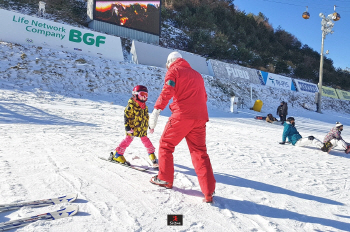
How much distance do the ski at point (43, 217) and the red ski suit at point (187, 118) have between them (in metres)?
1.05

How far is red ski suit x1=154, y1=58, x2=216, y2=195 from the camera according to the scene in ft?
8.45

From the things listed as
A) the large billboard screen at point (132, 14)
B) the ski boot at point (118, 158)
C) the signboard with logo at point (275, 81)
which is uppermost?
the large billboard screen at point (132, 14)

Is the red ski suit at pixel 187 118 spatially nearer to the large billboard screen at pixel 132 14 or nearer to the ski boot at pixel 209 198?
the ski boot at pixel 209 198

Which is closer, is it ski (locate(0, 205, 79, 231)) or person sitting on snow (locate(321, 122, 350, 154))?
ski (locate(0, 205, 79, 231))

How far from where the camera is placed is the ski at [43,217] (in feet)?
5.91

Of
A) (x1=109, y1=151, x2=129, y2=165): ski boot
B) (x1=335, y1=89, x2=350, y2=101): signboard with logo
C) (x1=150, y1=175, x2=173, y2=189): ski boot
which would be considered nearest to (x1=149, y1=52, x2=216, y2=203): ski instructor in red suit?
(x1=150, y1=175, x2=173, y2=189): ski boot

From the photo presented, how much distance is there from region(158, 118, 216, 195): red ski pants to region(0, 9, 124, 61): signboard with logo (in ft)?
39.0

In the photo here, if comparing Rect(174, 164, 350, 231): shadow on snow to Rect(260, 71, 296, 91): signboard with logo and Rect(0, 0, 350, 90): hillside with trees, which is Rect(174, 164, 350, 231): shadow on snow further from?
Rect(0, 0, 350, 90): hillside with trees

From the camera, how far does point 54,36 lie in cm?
1215

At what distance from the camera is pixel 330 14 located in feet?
61.7

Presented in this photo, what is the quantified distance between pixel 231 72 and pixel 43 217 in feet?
58.6

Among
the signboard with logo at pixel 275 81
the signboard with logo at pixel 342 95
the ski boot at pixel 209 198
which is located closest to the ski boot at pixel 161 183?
the ski boot at pixel 209 198

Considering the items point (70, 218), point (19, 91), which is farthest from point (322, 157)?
point (19, 91)

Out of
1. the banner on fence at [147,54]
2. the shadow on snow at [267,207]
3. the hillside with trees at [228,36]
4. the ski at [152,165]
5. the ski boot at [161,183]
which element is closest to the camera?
the shadow on snow at [267,207]
